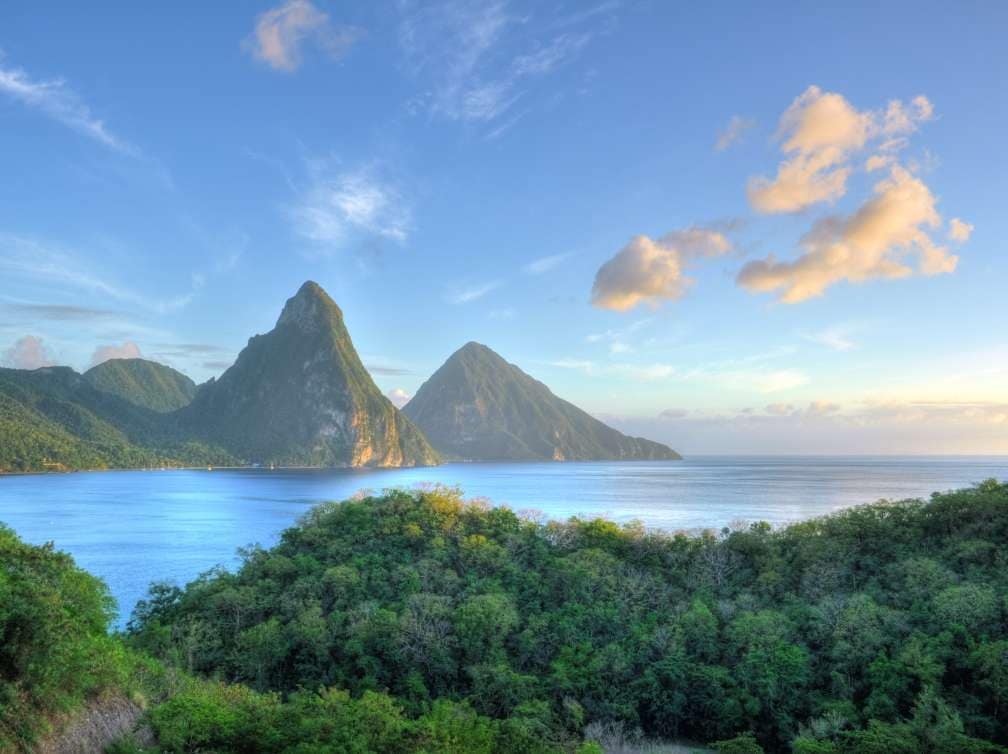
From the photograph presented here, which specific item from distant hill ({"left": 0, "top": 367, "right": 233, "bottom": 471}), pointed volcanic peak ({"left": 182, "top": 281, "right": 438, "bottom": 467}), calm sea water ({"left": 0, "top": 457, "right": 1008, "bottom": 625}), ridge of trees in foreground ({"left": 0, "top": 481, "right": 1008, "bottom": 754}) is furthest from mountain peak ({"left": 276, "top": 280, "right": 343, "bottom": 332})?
ridge of trees in foreground ({"left": 0, "top": 481, "right": 1008, "bottom": 754})

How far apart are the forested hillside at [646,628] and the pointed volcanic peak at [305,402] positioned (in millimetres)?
148521

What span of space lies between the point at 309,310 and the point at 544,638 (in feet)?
602

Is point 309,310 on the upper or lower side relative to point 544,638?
upper

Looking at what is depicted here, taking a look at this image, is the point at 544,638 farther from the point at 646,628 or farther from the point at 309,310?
the point at 309,310

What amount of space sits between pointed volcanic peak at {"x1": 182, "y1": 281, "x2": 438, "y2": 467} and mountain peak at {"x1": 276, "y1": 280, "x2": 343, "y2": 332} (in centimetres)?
29

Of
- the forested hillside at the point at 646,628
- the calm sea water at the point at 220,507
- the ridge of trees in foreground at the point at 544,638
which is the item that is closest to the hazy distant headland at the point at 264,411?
the calm sea water at the point at 220,507

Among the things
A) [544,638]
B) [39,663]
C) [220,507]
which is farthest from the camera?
[220,507]

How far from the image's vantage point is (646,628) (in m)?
21.9

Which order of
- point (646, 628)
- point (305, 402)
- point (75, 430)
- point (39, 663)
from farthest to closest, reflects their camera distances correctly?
point (305, 402)
point (75, 430)
point (646, 628)
point (39, 663)

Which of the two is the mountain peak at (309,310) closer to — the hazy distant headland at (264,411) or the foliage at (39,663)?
the hazy distant headland at (264,411)

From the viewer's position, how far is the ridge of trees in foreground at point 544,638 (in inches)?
510

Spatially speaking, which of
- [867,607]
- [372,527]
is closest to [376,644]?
[372,527]

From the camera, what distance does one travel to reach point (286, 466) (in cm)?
16312

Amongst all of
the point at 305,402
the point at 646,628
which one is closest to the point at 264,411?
the point at 305,402
